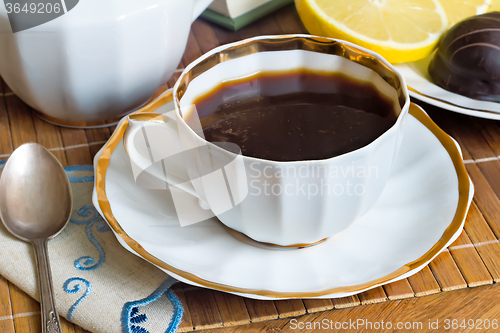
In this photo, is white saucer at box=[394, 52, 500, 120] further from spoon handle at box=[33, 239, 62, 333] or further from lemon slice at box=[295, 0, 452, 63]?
spoon handle at box=[33, 239, 62, 333]

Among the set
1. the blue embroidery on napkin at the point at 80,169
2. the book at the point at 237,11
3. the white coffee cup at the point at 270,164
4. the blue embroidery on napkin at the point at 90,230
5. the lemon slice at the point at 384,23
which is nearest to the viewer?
the white coffee cup at the point at 270,164

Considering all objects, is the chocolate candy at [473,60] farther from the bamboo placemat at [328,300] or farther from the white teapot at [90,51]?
the white teapot at [90,51]

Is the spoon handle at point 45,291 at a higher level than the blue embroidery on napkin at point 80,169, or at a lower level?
lower

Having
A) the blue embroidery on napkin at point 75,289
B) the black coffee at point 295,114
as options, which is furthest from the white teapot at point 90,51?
the blue embroidery on napkin at point 75,289

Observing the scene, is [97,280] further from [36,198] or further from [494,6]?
[494,6]

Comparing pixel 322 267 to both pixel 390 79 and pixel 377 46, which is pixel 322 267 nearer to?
pixel 390 79

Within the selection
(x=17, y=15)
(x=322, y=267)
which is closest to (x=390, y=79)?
(x=322, y=267)
